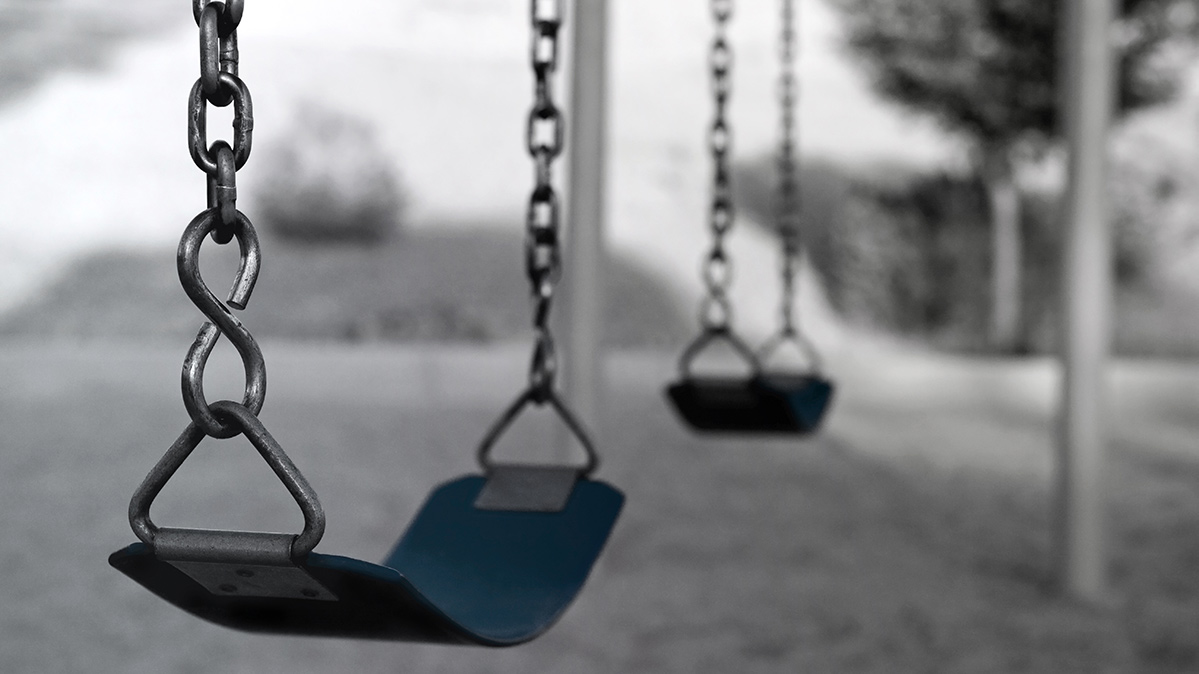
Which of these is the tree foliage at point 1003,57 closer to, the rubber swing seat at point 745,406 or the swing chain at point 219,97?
the rubber swing seat at point 745,406

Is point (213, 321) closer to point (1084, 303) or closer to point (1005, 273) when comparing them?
point (1084, 303)

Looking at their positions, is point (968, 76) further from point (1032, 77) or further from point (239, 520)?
point (239, 520)

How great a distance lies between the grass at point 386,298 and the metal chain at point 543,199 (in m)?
6.96

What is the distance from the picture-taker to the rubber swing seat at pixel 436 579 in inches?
26.8

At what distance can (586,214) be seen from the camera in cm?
276

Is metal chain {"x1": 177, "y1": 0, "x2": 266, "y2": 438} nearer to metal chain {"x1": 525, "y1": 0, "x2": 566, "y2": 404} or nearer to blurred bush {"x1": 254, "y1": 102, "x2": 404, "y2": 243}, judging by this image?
metal chain {"x1": 525, "y1": 0, "x2": 566, "y2": 404}

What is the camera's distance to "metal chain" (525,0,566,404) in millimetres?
1075

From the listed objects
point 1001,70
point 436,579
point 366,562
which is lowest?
point 436,579

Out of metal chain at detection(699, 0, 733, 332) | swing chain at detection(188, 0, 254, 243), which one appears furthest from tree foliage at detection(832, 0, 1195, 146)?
swing chain at detection(188, 0, 254, 243)

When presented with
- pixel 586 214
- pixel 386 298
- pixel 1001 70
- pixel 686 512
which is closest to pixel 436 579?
pixel 586 214

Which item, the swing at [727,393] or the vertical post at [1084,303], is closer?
the swing at [727,393]

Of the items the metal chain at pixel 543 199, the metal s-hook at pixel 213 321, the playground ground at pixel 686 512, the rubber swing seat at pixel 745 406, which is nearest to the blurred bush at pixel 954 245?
the playground ground at pixel 686 512

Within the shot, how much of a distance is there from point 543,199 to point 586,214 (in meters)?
1.66

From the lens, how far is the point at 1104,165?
2.60m
